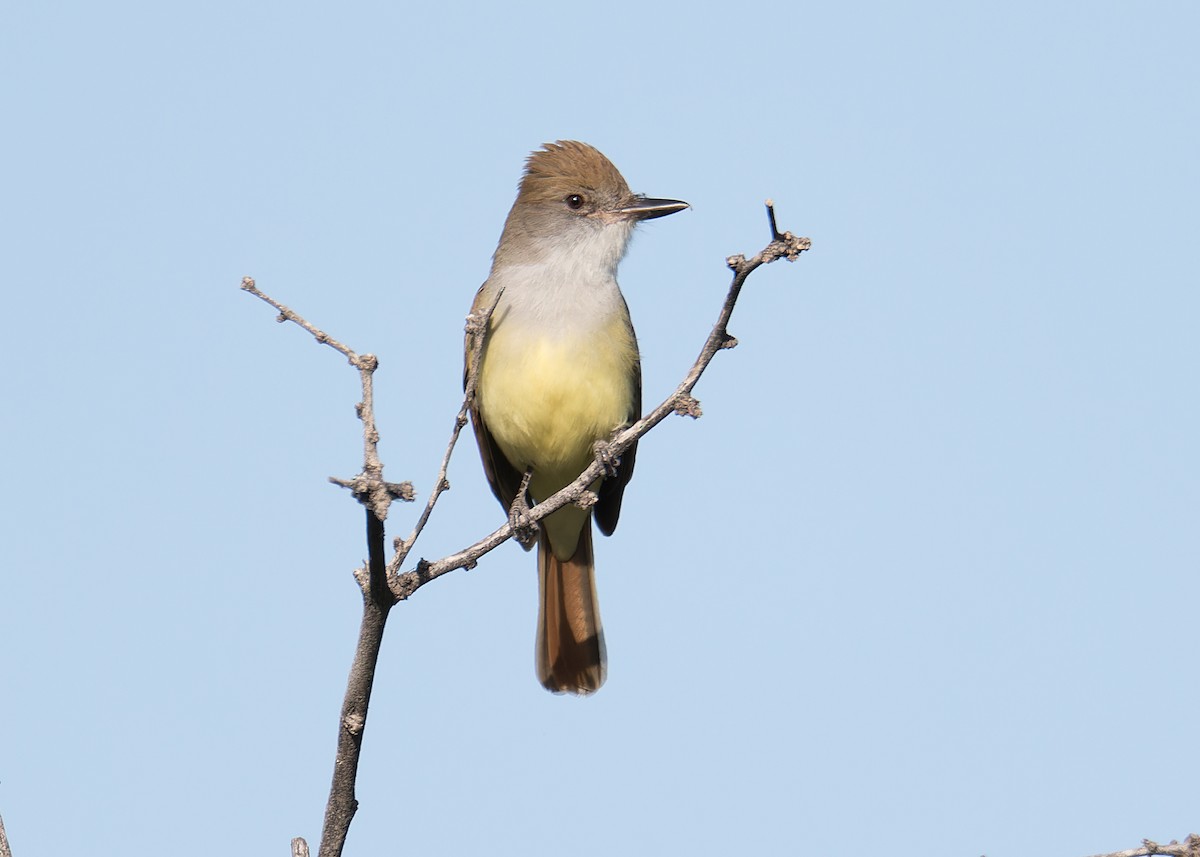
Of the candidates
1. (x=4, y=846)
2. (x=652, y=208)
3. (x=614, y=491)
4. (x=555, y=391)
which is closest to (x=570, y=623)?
(x=614, y=491)

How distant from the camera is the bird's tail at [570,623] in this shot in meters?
6.94

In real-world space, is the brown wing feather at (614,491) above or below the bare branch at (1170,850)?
above

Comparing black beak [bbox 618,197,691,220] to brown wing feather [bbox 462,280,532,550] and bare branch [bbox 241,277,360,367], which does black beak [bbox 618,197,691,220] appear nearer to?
brown wing feather [bbox 462,280,532,550]

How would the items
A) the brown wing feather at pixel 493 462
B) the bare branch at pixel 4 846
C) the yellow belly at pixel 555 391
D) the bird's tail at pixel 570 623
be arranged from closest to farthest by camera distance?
the bare branch at pixel 4 846 → the yellow belly at pixel 555 391 → the brown wing feather at pixel 493 462 → the bird's tail at pixel 570 623

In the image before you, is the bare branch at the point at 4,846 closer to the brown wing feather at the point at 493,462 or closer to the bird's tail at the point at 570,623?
the brown wing feather at the point at 493,462

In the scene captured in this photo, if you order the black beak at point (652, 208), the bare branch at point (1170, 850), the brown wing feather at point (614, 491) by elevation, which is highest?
the black beak at point (652, 208)

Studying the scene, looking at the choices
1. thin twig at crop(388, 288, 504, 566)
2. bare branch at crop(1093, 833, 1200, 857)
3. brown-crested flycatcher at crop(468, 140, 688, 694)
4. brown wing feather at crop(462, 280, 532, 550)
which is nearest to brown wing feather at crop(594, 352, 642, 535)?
brown-crested flycatcher at crop(468, 140, 688, 694)

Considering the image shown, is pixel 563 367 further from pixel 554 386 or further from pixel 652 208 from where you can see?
pixel 652 208

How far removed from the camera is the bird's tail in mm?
6938

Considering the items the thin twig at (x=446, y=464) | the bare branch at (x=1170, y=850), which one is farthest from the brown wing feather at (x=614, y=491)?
the bare branch at (x=1170, y=850)

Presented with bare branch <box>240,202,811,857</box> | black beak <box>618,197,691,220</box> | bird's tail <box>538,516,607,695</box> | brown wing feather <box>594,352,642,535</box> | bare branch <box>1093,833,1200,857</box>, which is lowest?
bare branch <box>1093,833,1200,857</box>

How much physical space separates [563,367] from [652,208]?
3.37 feet

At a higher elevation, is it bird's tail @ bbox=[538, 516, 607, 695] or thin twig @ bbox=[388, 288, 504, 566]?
bird's tail @ bbox=[538, 516, 607, 695]

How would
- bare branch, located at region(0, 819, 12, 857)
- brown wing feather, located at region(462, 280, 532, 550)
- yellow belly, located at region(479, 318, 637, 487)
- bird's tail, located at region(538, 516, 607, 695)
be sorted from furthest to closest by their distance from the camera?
bird's tail, located at region(538, 516, 607, 695) → brown wing feather, located at region(462, 280, 532, 550) → yellow belly, located at region(479, 318, 637, 487) → bare branch, located at region(0, 819, 12, 857)
